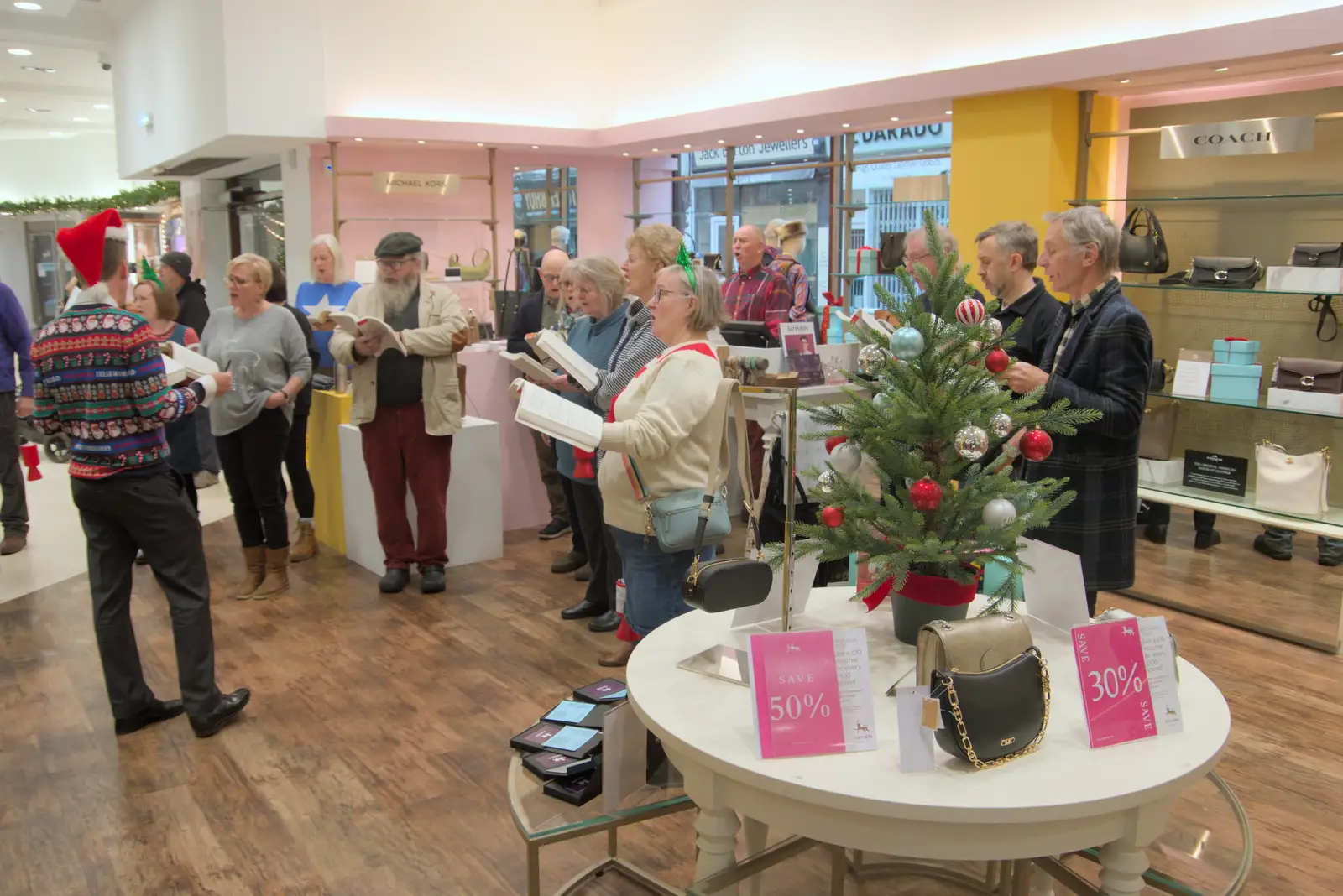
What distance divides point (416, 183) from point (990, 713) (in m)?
8.66

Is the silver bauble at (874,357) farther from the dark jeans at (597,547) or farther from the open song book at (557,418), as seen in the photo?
the dark jeans at (597,547)

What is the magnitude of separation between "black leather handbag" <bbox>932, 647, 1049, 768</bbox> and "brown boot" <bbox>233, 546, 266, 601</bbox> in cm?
407

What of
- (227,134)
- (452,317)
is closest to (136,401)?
(452,317)

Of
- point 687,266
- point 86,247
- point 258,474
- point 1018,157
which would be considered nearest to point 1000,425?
point 687,266

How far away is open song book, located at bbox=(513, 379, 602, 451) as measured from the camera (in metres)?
2.35

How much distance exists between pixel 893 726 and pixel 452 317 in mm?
3558

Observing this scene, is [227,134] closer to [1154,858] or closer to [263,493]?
[263,493]

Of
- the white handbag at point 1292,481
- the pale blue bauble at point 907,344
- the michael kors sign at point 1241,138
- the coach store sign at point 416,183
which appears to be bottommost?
the white handbag at point 1292,481

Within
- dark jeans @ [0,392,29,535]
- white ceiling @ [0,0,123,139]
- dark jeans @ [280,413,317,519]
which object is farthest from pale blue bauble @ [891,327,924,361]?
white ceiling @ [0,0,123,139]

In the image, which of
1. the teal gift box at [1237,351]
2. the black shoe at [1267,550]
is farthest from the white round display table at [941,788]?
the black shoe at [1267,550]

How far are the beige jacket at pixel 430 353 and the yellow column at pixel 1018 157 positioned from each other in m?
3.28

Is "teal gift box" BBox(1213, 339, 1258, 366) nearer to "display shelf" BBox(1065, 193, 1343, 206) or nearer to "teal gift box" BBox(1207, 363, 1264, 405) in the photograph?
"teal gift box" BBox(1207, 363, 1264, 405)

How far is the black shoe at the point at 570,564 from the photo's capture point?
537 cm

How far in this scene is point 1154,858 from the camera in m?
1.76
